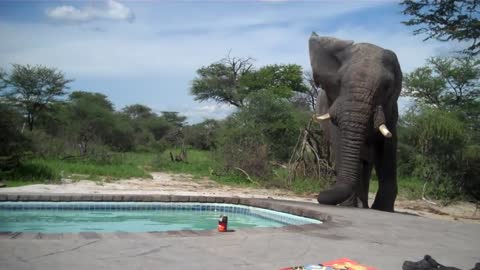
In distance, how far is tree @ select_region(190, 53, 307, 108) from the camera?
125 feet

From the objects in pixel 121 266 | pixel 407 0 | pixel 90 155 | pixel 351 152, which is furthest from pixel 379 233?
pixel 90 155

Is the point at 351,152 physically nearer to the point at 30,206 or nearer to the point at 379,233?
the point at 379,233

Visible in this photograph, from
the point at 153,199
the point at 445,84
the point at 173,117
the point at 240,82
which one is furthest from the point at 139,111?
the point at 153,199

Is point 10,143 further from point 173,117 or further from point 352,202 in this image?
point 173,117

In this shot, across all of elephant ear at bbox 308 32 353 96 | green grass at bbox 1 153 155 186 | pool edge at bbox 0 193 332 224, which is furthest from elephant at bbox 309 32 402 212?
green grass at bbox 1 153 155 186

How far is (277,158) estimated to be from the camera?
22109 millimetres

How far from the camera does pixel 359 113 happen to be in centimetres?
921

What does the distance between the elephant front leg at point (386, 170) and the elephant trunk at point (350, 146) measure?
1060 millimetres

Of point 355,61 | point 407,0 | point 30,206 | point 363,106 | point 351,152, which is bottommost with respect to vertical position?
point 30,206

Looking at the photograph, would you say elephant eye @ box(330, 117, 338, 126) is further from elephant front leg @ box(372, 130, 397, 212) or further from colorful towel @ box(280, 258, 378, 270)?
colorful towel @ box(280, 258, 378, 270)

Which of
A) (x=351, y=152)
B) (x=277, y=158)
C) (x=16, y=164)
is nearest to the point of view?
(x=351, y=152)

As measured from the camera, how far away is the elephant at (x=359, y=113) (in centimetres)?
922

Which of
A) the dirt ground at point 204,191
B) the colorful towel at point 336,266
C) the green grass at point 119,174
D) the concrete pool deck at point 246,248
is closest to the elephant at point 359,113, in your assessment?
the concrete pool deck at point 246,248

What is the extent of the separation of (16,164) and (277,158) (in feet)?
35.1
